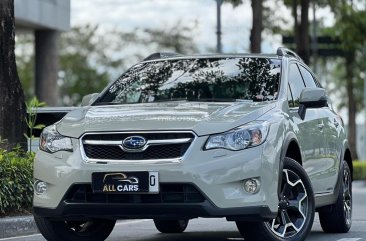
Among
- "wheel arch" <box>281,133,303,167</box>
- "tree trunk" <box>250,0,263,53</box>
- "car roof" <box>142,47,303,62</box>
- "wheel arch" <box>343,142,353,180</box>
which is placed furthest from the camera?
"tree trunk" <box>250,0,263,53</box>

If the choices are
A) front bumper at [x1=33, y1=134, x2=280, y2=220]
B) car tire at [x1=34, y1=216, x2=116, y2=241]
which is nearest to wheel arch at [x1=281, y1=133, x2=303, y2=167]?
front bumper at [x1=33, y1=134, x2=280, y2=220]

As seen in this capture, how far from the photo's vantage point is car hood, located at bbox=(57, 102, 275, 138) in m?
7.27

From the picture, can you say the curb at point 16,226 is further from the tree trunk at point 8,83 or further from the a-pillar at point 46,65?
the a-pillar at point 46,65

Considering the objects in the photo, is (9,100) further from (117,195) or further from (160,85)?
(117,195)

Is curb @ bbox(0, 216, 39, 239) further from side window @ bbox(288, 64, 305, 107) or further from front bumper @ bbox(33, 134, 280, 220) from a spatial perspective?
side window @ bbox(288, 64, 305, 107)

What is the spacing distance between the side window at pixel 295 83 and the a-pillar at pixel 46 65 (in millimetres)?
22790

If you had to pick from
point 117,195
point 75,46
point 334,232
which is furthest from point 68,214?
point 75,46

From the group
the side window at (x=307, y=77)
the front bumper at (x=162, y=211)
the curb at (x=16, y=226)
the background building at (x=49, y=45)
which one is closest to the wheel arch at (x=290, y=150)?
the front bumper at (x=162, y=211)

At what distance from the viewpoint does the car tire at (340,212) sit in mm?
9680

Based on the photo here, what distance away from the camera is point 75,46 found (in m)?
63.8

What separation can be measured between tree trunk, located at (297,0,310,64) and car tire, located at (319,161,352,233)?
1739cm

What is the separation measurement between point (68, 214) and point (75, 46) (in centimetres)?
5697

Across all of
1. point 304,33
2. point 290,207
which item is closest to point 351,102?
point 304,33

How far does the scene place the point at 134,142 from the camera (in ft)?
23.7
